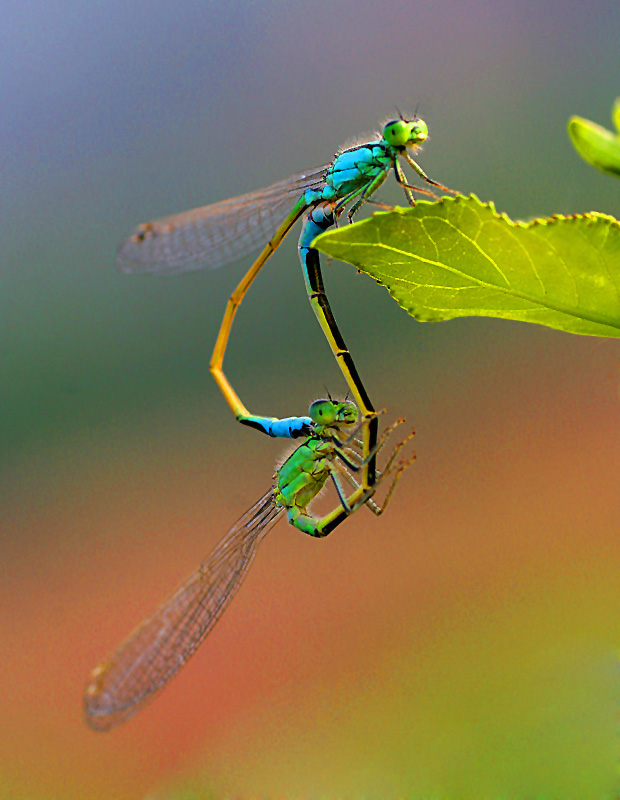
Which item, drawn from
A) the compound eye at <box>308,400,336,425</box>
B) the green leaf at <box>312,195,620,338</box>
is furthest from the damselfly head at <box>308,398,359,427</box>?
the green leaf at <box>312,195,620,338</box>

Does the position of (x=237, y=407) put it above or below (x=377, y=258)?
above

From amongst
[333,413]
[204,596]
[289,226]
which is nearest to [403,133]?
[289,226]

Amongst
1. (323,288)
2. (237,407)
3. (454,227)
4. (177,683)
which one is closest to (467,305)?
(454,227)

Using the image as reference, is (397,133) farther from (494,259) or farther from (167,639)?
(167,639)

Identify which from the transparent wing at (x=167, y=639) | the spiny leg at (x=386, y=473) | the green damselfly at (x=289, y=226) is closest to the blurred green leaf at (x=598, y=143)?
the green damselfly at (x=289, y=226)

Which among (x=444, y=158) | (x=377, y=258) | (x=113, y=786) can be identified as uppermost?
(x=444, y=158)

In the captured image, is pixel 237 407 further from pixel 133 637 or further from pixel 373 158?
pixel 133 637

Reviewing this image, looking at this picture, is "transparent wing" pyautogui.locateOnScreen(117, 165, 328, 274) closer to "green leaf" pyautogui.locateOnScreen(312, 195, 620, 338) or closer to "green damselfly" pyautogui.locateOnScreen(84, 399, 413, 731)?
"green damselfly" pyautogui.locateOnScreen(84, 399, 413, 731)

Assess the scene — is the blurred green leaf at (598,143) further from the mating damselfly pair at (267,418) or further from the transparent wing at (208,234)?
the transparent wing at (208,234)
